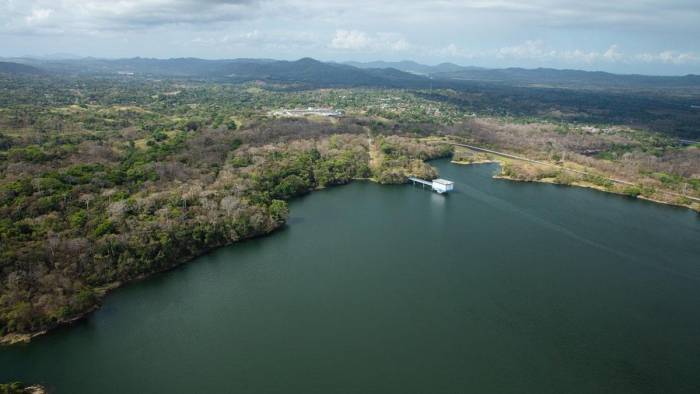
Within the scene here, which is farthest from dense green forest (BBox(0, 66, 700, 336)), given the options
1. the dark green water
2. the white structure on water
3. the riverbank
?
the white structure on water

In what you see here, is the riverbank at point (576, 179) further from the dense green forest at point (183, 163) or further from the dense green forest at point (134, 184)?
the dense green forest at point (134, 184)

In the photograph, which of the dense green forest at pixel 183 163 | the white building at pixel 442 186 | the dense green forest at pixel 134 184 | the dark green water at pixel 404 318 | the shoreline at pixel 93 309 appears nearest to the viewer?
the dark green water at pixel 404 318

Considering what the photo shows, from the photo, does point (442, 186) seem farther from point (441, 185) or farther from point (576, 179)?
point (576, 179)

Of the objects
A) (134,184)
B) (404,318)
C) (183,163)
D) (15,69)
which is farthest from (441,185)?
(15,69)

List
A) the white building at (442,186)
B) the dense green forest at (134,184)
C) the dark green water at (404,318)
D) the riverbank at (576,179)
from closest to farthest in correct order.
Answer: the dark green water at (404,318) < the dense green forest at (134,184) < the riverbank at (576,179) < the white building at (442,186)

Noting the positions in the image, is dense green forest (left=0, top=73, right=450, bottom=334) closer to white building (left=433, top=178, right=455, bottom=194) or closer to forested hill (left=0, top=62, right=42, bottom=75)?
white building (left=433, top=178, right=455, bottom=194)

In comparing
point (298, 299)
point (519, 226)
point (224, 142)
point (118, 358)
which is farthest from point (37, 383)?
point (224, 142)

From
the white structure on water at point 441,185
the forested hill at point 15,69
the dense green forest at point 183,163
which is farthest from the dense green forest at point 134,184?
the forested hill at point 15,69
